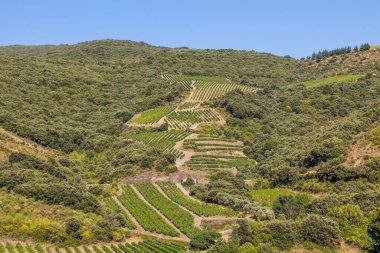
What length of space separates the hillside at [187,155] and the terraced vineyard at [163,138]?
39 cm

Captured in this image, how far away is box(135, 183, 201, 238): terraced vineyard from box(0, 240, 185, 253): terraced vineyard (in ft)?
15.3

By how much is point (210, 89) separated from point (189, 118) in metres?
25.0

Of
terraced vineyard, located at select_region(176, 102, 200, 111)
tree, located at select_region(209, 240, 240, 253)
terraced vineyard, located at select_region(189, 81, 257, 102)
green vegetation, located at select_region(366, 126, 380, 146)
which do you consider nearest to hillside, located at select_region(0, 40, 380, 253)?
green vegetation, located at select_region(366, 126, 380, 146)

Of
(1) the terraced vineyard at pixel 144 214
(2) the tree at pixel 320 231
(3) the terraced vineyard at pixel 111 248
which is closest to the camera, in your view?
(2) the tree at pixel 320 231

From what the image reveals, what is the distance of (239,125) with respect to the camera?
95.4 m

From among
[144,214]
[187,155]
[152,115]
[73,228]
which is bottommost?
[144,214]

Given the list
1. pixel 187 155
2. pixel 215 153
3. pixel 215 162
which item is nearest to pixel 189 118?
pixel 215 153

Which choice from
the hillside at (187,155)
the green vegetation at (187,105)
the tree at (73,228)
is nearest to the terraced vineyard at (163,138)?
the hillside at (187,155)

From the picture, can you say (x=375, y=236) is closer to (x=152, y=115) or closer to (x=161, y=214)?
(x=161, y=214)

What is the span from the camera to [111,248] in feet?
134

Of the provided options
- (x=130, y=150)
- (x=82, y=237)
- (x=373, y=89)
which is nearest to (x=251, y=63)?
(x=373, y=89)

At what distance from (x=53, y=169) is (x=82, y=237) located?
70.4ft

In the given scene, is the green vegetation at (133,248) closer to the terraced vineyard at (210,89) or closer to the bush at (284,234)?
the bush at (284,234)

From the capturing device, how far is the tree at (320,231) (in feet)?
124
